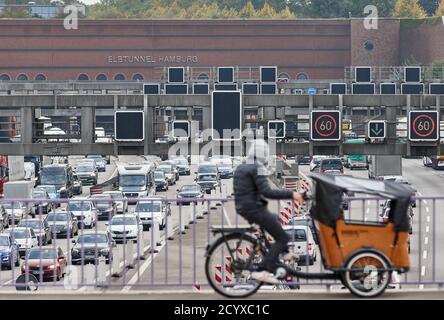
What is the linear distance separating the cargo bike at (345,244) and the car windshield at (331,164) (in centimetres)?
6999

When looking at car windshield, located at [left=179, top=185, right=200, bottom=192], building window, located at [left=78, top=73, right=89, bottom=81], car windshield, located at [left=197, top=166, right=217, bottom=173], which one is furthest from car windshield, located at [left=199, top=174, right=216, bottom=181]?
building window, located at [left=78, top=73, right=89, bottom=81]

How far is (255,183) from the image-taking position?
48.8 feet

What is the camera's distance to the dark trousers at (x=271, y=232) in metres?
15.0

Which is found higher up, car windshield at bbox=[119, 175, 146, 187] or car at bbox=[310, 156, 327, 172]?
car windshield at bbox=[119, 175, 146, 187]

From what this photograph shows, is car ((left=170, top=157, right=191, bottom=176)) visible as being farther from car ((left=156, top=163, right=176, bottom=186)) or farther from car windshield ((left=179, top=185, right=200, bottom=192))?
car windshield ((left=179, top=185, right=200, bottom=192))

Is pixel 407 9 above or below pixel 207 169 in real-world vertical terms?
above

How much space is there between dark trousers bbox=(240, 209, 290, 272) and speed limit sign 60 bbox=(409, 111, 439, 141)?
133 feet

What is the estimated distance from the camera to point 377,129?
56.1 m

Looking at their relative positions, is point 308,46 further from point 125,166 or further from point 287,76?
point 125,166

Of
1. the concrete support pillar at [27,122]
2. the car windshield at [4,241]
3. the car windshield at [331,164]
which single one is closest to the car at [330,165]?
the car windshield at [331,164]

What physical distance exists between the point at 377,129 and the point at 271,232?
41.5 m

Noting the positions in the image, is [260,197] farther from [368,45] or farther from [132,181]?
[368,45]

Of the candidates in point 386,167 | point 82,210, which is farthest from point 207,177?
point 82,210

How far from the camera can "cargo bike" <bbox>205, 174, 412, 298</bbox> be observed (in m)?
15.1
